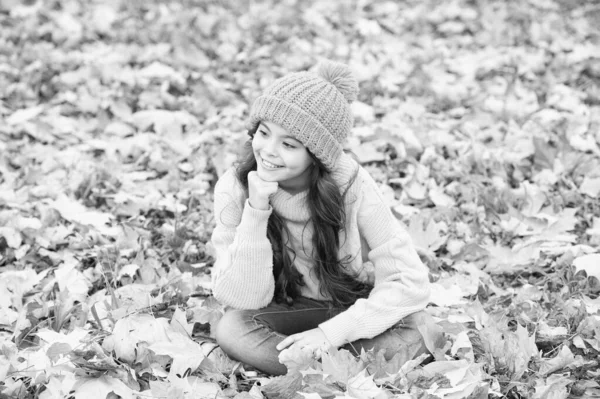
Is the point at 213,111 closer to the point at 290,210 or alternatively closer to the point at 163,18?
the point at 163,18

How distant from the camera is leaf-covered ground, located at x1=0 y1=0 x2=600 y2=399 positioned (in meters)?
2.07

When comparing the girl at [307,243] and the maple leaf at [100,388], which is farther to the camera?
the girl at [307,243]

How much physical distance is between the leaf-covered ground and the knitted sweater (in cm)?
12

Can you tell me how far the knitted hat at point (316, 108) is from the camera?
6.64 ft

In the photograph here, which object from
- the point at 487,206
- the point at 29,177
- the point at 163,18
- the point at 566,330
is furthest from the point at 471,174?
the point at 163,18

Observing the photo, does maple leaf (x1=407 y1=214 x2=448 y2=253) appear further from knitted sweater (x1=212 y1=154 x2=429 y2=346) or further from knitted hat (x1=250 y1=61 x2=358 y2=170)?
knitted hat (x1=250 y1=61 x2=358 y2=170)

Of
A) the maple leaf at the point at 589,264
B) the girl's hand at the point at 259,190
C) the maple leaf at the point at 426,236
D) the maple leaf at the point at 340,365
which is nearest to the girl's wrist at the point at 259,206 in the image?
the girl's hand at the point at 259,190

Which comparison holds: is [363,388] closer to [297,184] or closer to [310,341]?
[310,341]

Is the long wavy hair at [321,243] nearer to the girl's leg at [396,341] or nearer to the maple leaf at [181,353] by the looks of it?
the girl's leg at [396,341]

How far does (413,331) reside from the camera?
2.18 metres

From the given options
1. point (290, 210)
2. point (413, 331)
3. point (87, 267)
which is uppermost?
point (290, 210)

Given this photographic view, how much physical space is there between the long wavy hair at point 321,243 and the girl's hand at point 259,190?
117 millimetres

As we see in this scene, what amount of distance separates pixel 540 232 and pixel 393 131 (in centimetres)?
91

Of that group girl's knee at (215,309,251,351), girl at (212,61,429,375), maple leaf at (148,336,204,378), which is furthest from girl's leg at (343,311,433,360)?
maple leaf at (148,336,204,378)
